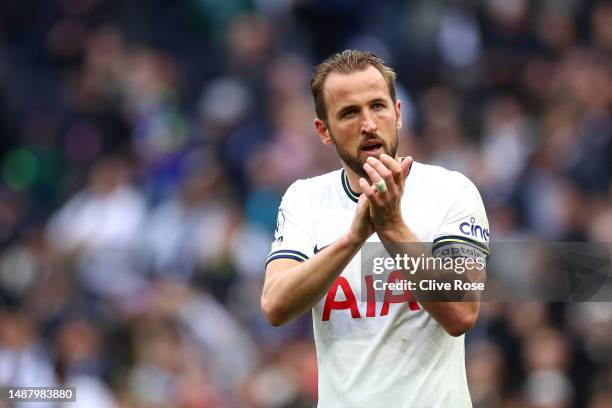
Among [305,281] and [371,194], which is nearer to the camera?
[371,194]

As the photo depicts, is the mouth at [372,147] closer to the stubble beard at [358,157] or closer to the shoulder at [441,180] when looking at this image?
the stubble beard at [358,157]

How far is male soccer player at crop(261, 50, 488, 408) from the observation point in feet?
15.4


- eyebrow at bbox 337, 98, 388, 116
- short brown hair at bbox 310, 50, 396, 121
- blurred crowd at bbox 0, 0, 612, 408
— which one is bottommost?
eyebrow at bbox 337, 98, 388, 116

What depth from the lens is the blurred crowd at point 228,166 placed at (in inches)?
394

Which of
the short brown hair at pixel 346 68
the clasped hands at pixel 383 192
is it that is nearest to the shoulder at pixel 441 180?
the short brown hair at pixel 346 68

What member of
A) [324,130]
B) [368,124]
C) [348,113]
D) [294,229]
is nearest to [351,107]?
[348,113]

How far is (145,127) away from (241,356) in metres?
3.76

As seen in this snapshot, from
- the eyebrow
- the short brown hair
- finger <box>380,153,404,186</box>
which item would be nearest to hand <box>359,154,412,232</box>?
finger <box>380,153,404,186</box>

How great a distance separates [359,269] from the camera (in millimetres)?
5035

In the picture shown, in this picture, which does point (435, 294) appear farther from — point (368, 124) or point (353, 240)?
point (368, 124)

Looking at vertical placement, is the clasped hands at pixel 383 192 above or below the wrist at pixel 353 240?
above

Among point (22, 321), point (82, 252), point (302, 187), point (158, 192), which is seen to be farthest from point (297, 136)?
point (302, 187)

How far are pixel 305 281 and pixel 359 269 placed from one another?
0.40 metres

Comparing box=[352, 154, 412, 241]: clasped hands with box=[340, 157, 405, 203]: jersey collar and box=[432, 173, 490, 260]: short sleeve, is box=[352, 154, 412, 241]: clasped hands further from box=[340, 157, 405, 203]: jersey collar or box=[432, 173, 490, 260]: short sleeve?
box=[340, 157, 405, 203]: jersey collar
